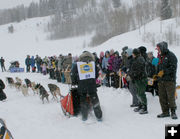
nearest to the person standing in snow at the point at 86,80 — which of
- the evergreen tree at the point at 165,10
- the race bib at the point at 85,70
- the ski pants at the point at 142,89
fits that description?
the race bib at the point at 85,70

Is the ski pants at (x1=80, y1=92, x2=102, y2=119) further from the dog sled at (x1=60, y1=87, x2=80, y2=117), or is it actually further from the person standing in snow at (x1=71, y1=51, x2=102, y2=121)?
the dog sled at (x1=60, y1=87, x2=80, y2=117)

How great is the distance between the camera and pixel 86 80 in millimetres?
5039

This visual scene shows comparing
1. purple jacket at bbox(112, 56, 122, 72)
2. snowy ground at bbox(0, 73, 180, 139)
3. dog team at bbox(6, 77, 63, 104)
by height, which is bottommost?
snowy ground at bbox(0, 73, 180, 139)

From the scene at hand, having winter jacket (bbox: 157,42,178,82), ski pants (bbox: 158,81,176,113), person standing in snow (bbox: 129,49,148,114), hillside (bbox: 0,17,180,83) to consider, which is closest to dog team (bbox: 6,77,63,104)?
person standing in snow (bbox: 129,49,148,114)

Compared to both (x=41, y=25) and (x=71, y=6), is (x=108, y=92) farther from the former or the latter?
(x=41, y=25)

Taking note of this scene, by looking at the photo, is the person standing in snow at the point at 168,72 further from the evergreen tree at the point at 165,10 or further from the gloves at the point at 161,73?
the evergreen tree at the point at 165,10

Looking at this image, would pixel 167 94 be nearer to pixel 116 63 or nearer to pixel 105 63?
pixel 116 63

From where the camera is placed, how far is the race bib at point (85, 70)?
5.02m

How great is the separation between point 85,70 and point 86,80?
0.91 feet

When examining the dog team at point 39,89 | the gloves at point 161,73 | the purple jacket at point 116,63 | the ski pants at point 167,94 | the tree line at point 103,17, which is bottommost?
the dog team at point 39,89

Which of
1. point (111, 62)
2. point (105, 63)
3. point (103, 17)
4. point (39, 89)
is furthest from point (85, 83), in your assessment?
point (103, 17)

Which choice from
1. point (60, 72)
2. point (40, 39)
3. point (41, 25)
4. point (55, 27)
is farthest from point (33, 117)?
→ point (41, 25)

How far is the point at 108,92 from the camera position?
8539 mm

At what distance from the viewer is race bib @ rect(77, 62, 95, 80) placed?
5.02 m
